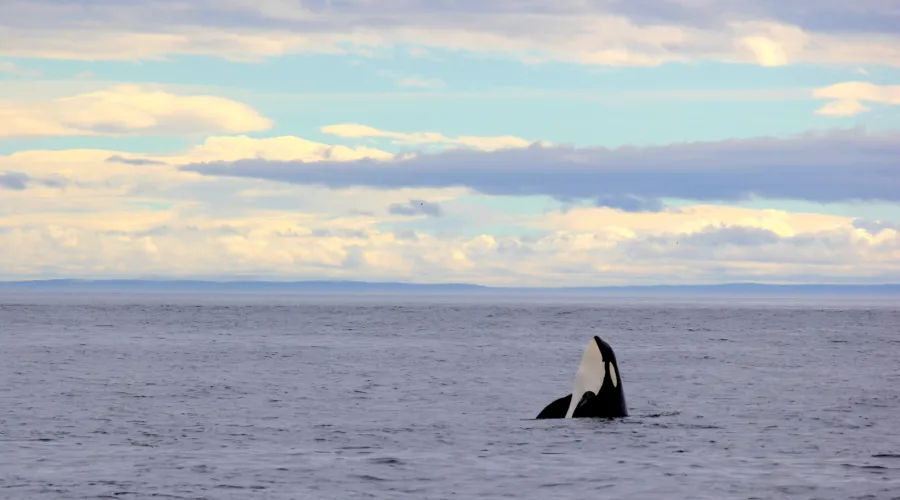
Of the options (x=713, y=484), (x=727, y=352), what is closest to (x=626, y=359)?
(x=727, y=352)

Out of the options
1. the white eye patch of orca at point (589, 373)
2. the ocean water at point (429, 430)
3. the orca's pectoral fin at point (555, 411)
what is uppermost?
the white eye patch of orca at point (589, 373)

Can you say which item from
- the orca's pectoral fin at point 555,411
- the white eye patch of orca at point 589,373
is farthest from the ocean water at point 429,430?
the white eye patch of orca at point 589,373

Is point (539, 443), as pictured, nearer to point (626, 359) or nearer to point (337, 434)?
point (337, 434)

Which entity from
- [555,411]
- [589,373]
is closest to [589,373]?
[589,373]

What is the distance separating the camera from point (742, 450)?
25250 millimetres

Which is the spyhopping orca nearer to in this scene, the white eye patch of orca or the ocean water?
the white eye patch of orca

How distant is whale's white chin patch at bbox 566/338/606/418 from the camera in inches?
1150

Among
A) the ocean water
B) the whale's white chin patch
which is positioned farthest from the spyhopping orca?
the ocean water

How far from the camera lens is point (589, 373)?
98.0ft

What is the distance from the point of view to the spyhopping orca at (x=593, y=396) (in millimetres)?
29578

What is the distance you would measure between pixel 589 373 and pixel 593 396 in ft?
2.29

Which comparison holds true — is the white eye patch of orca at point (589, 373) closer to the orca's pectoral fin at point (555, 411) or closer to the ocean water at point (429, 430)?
the orca's pectoral fin at point (555, 411)

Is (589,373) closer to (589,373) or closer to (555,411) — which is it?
(589,373)

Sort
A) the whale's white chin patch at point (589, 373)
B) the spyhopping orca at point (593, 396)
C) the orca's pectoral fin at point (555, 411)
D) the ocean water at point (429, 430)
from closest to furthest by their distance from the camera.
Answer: the ocean water at point (429, 430)
the whale's white chin patch at point (589, 373)
the spyhopping orca at point (593, 396)
the orca's pectoral fin at point (555, 411)
